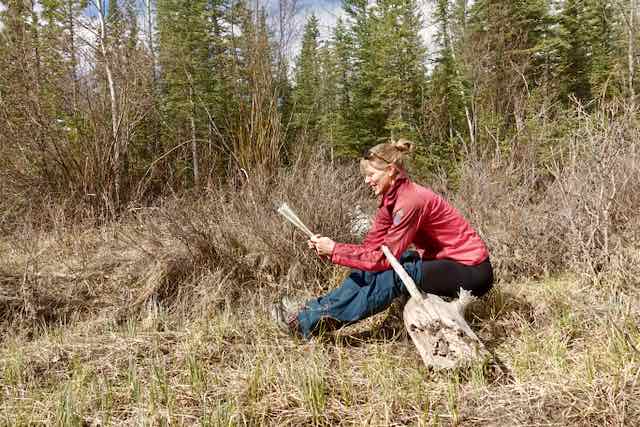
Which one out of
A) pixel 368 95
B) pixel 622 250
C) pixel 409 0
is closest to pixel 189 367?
pixel 622 250

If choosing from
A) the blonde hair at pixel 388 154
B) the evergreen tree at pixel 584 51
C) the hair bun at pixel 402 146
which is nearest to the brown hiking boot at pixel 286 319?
the blonde hair at pixel 388 154

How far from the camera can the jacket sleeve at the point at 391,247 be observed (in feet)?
6.45

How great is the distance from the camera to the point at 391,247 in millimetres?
1974

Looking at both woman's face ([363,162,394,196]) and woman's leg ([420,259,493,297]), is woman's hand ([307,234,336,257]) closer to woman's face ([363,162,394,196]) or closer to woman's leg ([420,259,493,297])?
woman's face ([363,162,394,196])

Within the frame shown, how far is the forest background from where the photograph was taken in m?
Result: 1.63

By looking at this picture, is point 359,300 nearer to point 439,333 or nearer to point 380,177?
point 439,333

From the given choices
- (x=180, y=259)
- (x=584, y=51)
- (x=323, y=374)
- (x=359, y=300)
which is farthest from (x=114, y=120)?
(x=584, y=51)

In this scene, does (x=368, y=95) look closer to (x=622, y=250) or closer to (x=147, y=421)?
(x=622, y=250)

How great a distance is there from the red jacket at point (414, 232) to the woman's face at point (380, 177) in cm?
3

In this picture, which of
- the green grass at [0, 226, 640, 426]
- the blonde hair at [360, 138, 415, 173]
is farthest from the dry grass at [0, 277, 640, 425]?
the blonde hair at [360, 138, 415, 173]

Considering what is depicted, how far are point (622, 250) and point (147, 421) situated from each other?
9.50 ft

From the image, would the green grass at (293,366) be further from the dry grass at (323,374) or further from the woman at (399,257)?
the woman at (399,257)

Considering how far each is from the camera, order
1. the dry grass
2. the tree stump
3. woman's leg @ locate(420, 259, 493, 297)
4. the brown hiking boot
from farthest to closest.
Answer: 1. the brown hiking boot
2. woman's leg @ locate(420, 259, 493, 297)
3. the tree stump
4. the dry grass

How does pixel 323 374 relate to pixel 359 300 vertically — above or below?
below
